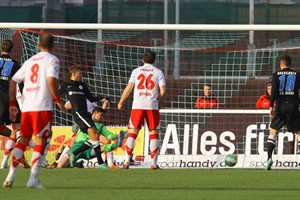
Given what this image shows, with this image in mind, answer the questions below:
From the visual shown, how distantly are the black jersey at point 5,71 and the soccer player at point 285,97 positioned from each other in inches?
180

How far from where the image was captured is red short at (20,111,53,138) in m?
14.0

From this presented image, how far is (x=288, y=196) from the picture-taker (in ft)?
45.4

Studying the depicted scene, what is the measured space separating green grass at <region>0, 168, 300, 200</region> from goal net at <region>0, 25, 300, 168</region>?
3.68 m

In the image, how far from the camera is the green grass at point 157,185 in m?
13.7

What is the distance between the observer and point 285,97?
20.0 metres

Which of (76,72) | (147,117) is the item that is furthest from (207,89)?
(147,117)

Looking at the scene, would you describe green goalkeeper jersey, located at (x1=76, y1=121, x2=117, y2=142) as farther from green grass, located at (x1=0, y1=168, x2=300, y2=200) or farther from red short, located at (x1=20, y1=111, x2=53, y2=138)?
red short, located at (x1=20, y1=111, x2=53, y2=138)

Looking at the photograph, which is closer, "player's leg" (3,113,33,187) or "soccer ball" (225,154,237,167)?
"player's leg" (3,113,33,187)

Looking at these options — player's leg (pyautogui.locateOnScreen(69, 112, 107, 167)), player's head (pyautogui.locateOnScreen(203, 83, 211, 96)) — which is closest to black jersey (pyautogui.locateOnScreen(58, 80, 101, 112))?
player's leg (pyautogui.locateOnScreen(69, 112, 107, 167))

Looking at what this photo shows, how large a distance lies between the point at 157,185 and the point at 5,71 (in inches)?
183

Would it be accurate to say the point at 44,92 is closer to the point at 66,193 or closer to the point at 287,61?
the point at 66,193

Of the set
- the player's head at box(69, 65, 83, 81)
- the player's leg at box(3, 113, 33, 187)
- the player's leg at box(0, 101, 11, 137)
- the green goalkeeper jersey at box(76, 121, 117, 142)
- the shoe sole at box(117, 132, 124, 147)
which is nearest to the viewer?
the player's leg at box(3, 113, 33, 187)

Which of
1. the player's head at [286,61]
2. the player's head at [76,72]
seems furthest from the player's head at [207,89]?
the player's head at [76,72]

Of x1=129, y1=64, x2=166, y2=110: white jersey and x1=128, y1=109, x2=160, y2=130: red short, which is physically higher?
x1=129, y1=64, x2=166, y2=110: white jersey
